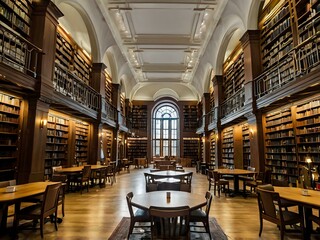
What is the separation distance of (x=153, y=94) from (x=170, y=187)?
615 inches

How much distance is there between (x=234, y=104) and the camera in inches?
349

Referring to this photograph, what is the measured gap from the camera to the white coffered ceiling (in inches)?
323

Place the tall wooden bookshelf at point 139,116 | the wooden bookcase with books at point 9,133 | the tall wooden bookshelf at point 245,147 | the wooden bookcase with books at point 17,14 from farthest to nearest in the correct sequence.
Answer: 1. the tall wooden bookshelf at point 139,116
2. the tall wooden bookshelf at point 245,147
3. the wooden bookcase with books at point 9,133
4. the wooden bookcase with books at point 17,14

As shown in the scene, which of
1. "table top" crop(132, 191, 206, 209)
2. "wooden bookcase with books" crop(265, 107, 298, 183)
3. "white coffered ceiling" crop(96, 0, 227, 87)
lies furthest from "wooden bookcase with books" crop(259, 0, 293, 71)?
"table top" crop(132, 191, 206, 209)

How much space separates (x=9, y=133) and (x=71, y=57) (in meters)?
4.27

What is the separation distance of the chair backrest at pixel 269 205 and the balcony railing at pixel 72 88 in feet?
17.8

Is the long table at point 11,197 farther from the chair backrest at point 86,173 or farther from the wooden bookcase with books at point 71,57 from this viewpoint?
the wooden bookcase with books at point 71,57

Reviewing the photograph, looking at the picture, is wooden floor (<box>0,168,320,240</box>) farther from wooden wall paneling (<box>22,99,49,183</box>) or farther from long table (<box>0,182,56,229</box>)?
wooden wall paneling (<box>22,99,49,183</box>)

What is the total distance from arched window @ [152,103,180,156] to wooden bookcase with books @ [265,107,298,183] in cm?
1232

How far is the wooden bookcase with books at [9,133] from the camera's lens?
480 centimetres

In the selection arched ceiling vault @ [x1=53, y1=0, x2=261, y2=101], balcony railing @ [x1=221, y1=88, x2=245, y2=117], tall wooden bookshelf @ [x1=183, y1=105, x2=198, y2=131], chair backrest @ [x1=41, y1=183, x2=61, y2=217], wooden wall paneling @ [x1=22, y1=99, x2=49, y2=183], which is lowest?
chair backrest @ [x1=41, y1=183, x2=61, y2=217]

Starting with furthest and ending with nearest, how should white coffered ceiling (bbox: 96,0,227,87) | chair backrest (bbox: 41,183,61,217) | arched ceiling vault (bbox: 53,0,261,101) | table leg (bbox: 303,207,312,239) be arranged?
1. white coffered ceiling (bbox: 96,0,227,87)
2. arched ceiling vault (bbox: 53,0,261,101)
3. chair backrest (bbox: 41,183,61,217)
4. table leg (bbox: 303,207,312,239)

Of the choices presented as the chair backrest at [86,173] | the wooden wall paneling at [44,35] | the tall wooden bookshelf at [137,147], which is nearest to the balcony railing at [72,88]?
the wooden wall paneling at [44,35]

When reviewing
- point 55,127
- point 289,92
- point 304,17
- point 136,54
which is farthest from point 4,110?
point 136,54
